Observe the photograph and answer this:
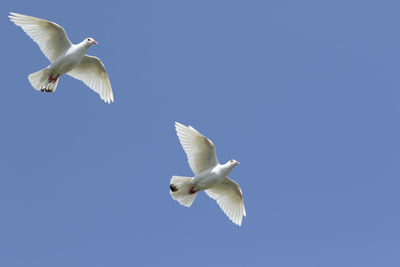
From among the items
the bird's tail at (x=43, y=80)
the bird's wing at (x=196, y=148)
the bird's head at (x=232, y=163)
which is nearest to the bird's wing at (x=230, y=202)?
the bird's wing at (x=196, y=148)

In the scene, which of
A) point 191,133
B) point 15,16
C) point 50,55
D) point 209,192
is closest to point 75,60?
point 50,55

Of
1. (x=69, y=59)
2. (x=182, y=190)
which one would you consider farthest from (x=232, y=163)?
(x=69, y=59)

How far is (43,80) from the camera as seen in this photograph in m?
29.4

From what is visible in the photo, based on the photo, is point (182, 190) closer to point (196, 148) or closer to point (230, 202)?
point (196, 148)

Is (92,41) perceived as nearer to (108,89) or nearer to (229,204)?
(108,89)

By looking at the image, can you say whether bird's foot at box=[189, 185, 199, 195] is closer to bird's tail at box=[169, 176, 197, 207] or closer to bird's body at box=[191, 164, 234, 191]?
bird's tail at box=[169, 176, 197, 207]

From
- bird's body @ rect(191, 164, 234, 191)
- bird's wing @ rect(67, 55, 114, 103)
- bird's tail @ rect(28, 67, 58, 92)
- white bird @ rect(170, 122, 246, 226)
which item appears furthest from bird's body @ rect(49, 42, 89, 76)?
bird's body @ rect(191, 164, 234, 191)

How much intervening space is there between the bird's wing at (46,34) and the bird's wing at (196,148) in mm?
5486

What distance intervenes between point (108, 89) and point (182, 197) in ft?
19.5

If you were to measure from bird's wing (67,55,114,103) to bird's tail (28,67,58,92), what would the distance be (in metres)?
2.08

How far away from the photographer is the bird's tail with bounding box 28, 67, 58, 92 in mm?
29281

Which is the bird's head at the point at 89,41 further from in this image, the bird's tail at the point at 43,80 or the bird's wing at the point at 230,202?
the bird's wing at the point at 230,202

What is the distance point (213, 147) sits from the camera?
92.5 ft

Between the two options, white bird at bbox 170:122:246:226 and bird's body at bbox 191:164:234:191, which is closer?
white bird at bbox 170:122:246:226
